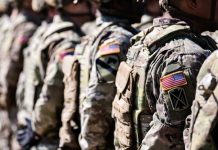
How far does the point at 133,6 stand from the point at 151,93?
1.53 m

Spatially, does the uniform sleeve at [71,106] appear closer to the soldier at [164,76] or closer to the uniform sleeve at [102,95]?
the uniform sleeve at [102,95]

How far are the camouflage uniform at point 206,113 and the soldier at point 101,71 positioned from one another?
1607mm

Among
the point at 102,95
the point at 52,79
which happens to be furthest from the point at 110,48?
the point at 52,79

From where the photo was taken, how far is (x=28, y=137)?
6.68 meters

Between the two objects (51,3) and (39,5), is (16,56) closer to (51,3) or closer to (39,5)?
(39,5)

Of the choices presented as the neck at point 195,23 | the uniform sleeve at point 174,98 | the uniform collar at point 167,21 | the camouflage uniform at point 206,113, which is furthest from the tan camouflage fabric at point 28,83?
the camouflage uniform at point 206,113

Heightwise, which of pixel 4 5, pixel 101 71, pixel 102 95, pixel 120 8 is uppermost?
pixel 120 8

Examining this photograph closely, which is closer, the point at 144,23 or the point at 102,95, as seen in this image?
the point at 102,95

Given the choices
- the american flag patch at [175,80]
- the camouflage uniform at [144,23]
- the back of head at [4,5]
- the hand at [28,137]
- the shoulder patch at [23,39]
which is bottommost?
the hand at [28,137]

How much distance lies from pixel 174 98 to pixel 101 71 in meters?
1.20

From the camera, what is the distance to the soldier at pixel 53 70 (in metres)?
5.88

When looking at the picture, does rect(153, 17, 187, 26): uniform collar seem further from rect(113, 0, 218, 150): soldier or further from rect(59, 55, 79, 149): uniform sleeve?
rect(59, 55, 79, 149): uniform sleeve

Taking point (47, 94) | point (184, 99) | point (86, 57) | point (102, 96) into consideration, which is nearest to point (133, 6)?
point (86, 57)

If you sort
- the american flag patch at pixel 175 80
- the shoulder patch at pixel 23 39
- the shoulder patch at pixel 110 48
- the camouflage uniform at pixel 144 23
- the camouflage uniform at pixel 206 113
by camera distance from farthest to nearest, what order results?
1. the shoulder patch at pixel 23 39
2. the camouflage uniform at pixel 144 23
3. the shoulder patch at pixel 110 48
4. the american flag patch at pixel 175 80
5. the camouflage uniform at pixel 206 113
